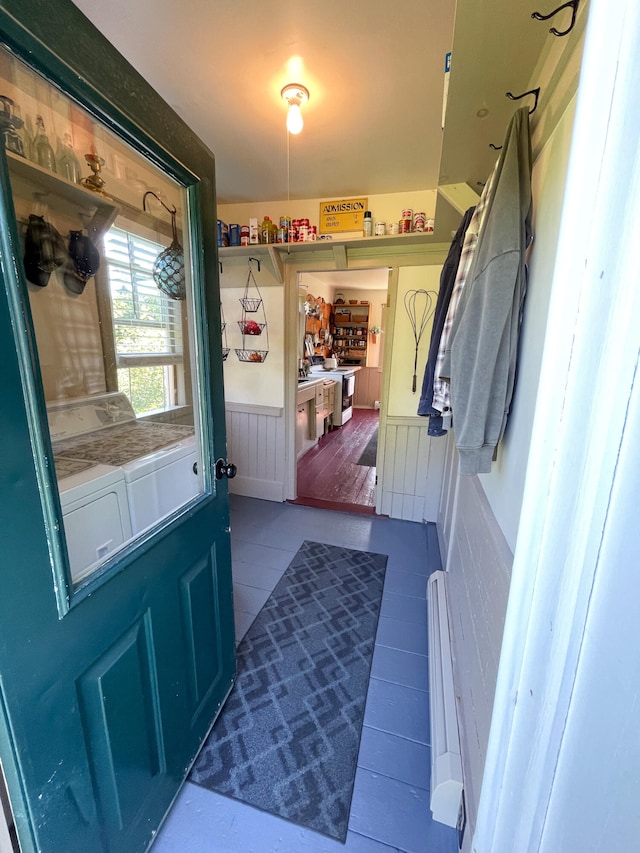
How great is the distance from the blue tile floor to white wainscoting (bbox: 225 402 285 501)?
86 cm

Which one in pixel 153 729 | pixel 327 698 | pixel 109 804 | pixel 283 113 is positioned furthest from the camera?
pixel 283 113

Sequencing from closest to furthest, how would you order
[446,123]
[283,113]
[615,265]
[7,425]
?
[615,265] < [7,425] < [446,123] < [283,113]

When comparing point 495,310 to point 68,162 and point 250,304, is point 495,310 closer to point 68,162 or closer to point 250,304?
point 68,162

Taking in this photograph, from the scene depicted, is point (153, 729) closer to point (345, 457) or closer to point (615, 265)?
point (615, 265)

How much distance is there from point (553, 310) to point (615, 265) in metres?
0.07

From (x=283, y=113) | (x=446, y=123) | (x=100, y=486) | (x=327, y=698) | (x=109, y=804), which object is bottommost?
(x=327, y=698)

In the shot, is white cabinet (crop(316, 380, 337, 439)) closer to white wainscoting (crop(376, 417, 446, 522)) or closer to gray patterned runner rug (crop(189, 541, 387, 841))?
white wainscoting (crop(376, 417, 446, 522))

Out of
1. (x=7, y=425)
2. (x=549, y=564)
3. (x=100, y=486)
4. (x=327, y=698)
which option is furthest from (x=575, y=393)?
(x=327, y=698)

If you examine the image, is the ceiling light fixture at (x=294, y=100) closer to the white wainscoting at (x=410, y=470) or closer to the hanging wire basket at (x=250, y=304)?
the hanging wire basket at (x=250, y=304)

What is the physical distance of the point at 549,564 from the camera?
431 millimetres

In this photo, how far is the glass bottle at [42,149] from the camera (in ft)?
2.65

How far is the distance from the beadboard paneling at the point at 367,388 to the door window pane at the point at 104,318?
6.30 metres

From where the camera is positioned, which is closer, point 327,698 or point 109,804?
point 109,804

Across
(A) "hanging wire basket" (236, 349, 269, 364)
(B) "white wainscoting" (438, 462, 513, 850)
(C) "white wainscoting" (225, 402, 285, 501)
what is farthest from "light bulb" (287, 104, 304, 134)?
(C) "white wainscoting" (225, 402, 285, 501)
